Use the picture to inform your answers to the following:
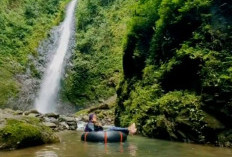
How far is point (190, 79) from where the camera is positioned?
11570 mm

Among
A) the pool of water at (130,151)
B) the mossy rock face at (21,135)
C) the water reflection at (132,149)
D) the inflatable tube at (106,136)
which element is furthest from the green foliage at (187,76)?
the mossy rock face at (21,135)

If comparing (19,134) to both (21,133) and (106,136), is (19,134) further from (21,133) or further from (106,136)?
(106,136)

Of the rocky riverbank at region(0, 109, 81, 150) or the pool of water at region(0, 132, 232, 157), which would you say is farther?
the rocky riverbank at region(0, 109, 81, 150)

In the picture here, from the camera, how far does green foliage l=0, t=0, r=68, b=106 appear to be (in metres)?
26.7

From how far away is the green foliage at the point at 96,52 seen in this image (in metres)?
26.7

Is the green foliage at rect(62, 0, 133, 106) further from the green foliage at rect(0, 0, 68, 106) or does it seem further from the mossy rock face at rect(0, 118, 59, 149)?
the mossy rock face at rect(0, 118, 59, 149)

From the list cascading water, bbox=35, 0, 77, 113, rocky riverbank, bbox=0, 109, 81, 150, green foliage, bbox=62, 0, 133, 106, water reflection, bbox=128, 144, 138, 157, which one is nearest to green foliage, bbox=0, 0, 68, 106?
cascading water, bbox=35, 0, 77, 113

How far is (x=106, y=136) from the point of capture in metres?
10.6

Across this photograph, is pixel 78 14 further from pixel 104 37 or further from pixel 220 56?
pixel 220 56

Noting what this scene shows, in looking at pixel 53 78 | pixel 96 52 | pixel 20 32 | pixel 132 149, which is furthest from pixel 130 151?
pixel 20 32

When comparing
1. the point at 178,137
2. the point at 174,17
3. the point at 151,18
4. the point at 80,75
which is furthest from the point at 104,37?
the point at 178,137

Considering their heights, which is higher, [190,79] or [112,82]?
[112,82]

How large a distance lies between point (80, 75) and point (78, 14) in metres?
9.28

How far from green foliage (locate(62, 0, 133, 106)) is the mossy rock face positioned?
15930 mm
